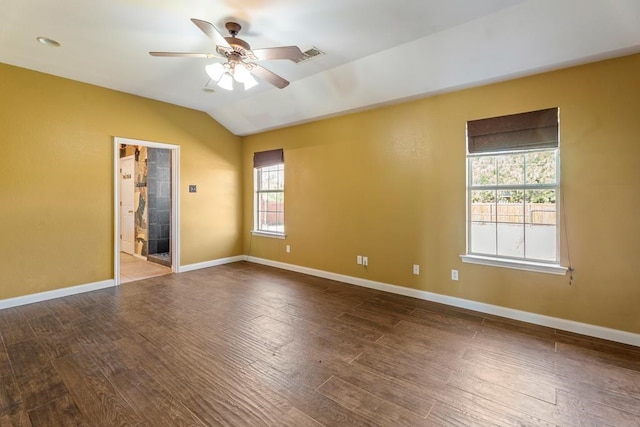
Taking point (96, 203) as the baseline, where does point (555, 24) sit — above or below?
above

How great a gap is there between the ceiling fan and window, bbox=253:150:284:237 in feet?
8.70

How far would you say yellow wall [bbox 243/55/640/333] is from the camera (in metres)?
2.72

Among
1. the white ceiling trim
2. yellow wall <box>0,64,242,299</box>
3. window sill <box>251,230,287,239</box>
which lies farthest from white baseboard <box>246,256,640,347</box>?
yellow wall <box>0,64,242,299</box>

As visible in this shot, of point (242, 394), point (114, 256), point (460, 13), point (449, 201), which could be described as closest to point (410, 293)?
point (449, 201)

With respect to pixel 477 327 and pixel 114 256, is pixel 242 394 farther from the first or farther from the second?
pixel 114 256

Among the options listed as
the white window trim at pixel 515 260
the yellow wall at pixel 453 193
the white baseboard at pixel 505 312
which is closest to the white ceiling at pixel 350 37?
the yellow wall at pixel 453 193

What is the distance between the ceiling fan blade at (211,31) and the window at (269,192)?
3.04 metres

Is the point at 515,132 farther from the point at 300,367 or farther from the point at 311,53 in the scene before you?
the point at 300,367

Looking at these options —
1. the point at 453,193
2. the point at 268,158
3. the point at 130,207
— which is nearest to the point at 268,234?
the point at 268,158

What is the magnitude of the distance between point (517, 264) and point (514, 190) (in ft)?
2.70

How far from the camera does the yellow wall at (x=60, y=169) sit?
11.7ft

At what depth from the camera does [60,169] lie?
393cm

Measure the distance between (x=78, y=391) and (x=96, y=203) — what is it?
10.00 feet

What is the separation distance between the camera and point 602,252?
9.17ft
